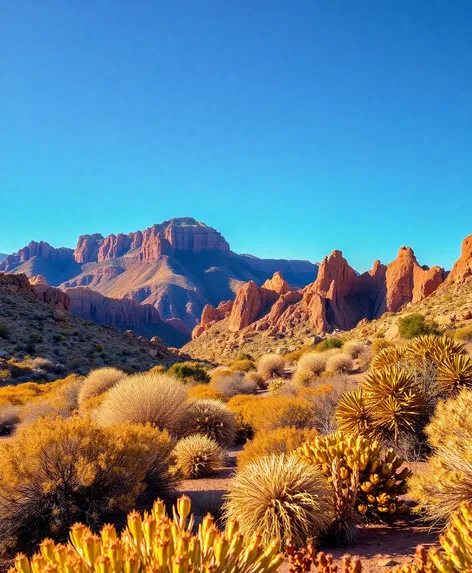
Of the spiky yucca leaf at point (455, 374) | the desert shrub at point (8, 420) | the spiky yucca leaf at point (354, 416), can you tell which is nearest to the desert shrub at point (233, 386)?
the desert shrub at point (8, 420)

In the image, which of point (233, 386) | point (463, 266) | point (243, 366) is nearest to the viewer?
point (233, 386)

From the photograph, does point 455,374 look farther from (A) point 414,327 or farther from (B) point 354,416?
(A) point 414,327

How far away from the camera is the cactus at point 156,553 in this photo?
248cm

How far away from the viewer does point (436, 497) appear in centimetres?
530

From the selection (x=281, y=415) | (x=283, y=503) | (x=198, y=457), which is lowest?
(x=198, y=457)

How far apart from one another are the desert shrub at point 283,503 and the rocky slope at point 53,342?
23040mm

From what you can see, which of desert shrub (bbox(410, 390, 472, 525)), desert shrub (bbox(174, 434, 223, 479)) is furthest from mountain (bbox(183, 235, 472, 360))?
desert shrub (bbox(410, 390, 472, 525))

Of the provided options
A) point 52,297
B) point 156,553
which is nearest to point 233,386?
point 156,553

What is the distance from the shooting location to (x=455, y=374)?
9.38 metres

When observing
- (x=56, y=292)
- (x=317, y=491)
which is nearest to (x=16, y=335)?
(x=56, y=292)

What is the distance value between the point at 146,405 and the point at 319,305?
202 ft

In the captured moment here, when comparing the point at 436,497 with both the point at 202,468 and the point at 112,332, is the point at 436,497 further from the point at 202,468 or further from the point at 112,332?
the point at 112,332

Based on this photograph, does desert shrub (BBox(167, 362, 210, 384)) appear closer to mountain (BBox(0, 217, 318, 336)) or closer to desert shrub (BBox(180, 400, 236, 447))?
desert shrub (BBox(180, 400, 236, 447))

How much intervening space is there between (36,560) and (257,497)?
327 centimetres
